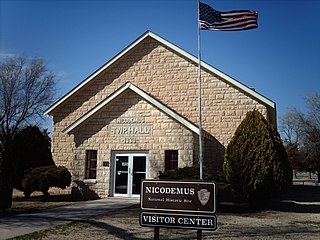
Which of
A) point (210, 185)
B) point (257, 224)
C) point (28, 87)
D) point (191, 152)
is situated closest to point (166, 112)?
point (191, 152)

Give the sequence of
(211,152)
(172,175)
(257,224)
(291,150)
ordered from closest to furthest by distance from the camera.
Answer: (257,224) → (172,175) → (211,152) → (291,150)

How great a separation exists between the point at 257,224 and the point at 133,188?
7.90 metres

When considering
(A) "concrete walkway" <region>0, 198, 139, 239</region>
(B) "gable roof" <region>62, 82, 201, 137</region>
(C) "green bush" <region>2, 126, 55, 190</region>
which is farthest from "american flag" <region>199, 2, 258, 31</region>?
(C) "green bush" <region>2, 126, 55, 190</region>

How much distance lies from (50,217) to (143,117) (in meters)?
7.72

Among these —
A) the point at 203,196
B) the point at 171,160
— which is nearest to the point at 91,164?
the point at 171,160

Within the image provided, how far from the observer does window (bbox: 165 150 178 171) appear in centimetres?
1767

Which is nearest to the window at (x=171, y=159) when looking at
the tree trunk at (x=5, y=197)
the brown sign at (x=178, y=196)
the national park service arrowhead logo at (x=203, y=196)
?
the tree trunk at (x=5, y=197)

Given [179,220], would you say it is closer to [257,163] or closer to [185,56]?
[257,163]

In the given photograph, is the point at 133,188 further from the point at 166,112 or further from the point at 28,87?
the point at 28,87

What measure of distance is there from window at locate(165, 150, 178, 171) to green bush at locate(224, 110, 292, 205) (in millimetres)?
3156

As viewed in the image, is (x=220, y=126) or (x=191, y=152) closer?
(x=191, y=152)

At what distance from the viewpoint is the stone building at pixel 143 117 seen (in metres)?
17.7

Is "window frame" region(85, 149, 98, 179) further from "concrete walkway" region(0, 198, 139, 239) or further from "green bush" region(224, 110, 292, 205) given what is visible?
"green bush" region(224, 110, 292, 205)

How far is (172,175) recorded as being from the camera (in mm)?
15469
